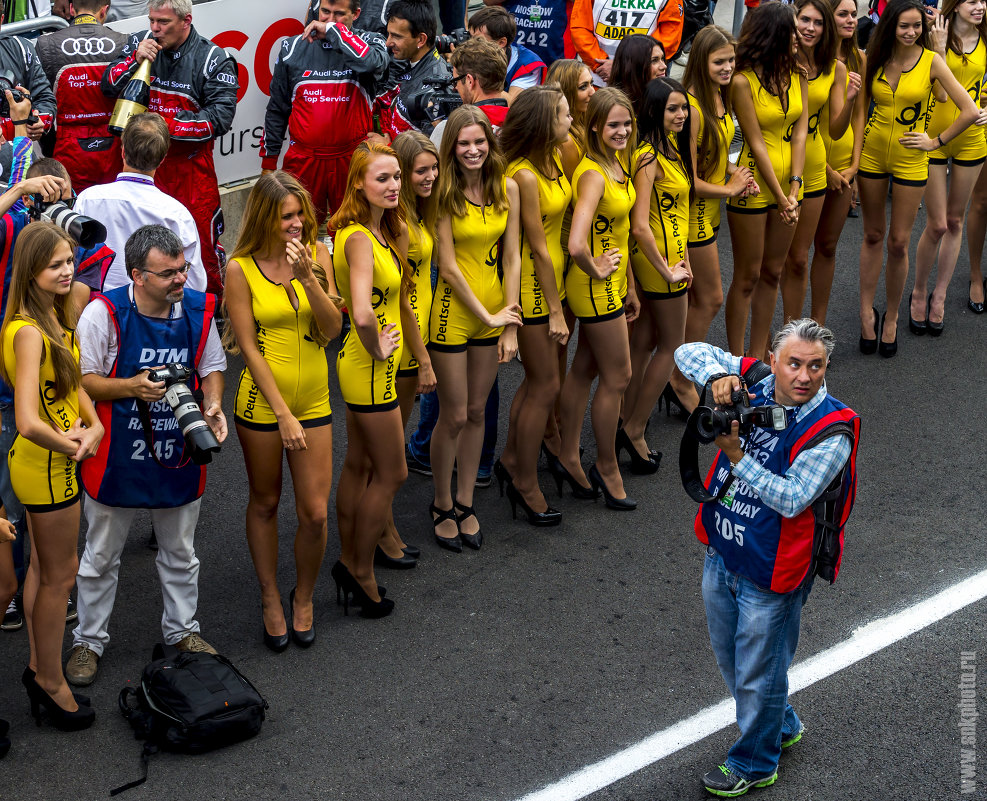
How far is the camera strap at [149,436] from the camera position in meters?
4.73

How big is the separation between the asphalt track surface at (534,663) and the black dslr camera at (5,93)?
2.07 m

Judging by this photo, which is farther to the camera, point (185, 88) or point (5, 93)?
point (185, 88)

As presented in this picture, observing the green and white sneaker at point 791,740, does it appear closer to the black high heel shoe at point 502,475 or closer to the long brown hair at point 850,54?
the black high heel shoe at point 502,475

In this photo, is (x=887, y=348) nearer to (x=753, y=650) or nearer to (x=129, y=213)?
(x=753, y=650)

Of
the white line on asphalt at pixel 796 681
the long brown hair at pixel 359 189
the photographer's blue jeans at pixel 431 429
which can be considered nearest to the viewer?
the white line on asphalt at pixel 796 681

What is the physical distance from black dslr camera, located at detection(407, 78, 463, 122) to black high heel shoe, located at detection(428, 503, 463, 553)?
2.46 metres

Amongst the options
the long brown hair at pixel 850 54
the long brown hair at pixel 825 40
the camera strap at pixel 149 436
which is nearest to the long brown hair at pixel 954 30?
the long brown hair at pixel 850 54

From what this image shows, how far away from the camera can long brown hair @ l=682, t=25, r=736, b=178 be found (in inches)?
269

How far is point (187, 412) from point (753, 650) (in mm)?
2219

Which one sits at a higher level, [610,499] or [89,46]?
[89,46]

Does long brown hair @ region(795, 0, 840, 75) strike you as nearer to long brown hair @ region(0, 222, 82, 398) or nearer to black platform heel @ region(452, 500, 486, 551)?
black platform heel @ region(452, 500, 486, 551)

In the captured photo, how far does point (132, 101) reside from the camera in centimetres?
689

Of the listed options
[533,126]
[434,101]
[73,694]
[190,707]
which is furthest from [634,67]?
[73,694]

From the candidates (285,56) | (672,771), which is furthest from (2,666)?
(285,56)
